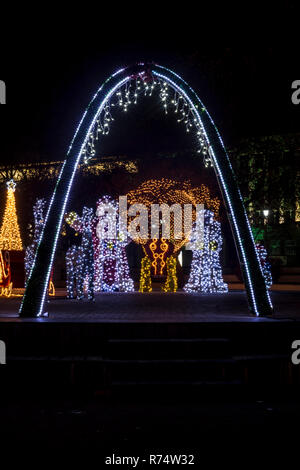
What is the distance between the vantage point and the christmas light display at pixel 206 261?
1802 cm

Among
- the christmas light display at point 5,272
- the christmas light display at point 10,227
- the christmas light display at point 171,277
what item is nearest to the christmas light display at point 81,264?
the christmas light display at point 5,272

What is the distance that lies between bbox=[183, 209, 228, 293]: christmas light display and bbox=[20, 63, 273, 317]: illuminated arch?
782 cm

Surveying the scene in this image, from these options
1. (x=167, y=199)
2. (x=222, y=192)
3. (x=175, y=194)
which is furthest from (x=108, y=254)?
(x=222, y=192)

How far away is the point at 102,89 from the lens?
1034 centimetres

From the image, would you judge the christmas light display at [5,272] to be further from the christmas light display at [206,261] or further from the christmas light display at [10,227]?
the christmas light display at [206,261]

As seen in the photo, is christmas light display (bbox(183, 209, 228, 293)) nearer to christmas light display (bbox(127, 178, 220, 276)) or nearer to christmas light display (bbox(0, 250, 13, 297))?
christmas light display (bbox(127, 178, 220, 276))

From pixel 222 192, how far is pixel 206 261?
790 centimetres

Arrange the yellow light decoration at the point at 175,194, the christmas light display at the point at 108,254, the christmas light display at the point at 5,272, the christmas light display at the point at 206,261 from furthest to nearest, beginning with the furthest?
1. the yellow light decoration at the point at 175,194
2. the christmas light display at the point at 108,254
3. the christmas light display at the point at 206,261
4. the christmas light display at the point at 5,272
